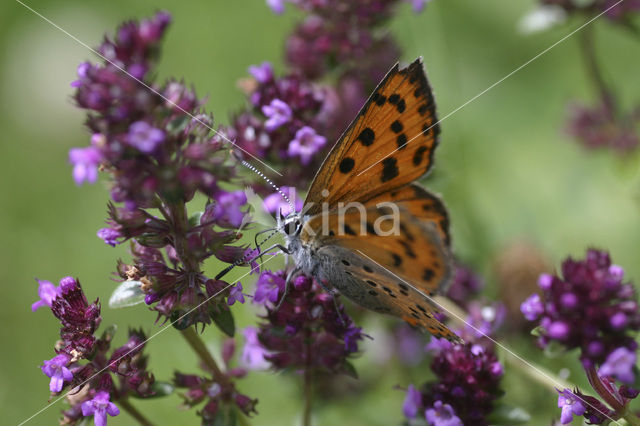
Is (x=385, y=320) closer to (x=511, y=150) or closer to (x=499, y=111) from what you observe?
(x=511, y=150)

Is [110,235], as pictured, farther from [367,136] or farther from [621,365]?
[621,365]

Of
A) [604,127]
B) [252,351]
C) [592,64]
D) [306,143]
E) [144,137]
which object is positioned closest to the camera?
[144,137]

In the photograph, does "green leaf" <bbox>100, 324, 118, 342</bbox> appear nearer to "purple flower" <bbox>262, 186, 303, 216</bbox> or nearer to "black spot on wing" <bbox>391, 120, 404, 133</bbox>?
"purple flower" <bbox>262, 186, 303, 216</bbox>

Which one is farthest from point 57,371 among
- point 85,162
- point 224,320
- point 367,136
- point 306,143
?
point 306,143

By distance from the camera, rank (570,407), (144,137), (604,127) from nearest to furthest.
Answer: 1. (144,137)
2. (570,407)
3. (604,127)

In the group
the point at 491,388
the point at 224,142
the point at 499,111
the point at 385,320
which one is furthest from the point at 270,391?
the point at 499,111

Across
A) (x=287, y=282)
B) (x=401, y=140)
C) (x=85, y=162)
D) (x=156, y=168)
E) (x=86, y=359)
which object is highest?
(x=85, y=162)

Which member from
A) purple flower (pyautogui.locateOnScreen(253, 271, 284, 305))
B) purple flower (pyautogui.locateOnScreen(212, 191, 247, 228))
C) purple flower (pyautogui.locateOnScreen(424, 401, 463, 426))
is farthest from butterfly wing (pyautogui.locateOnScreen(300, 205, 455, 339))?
purple flower (pyautogui.locateOnScreen(212, 191, 247, 228))
